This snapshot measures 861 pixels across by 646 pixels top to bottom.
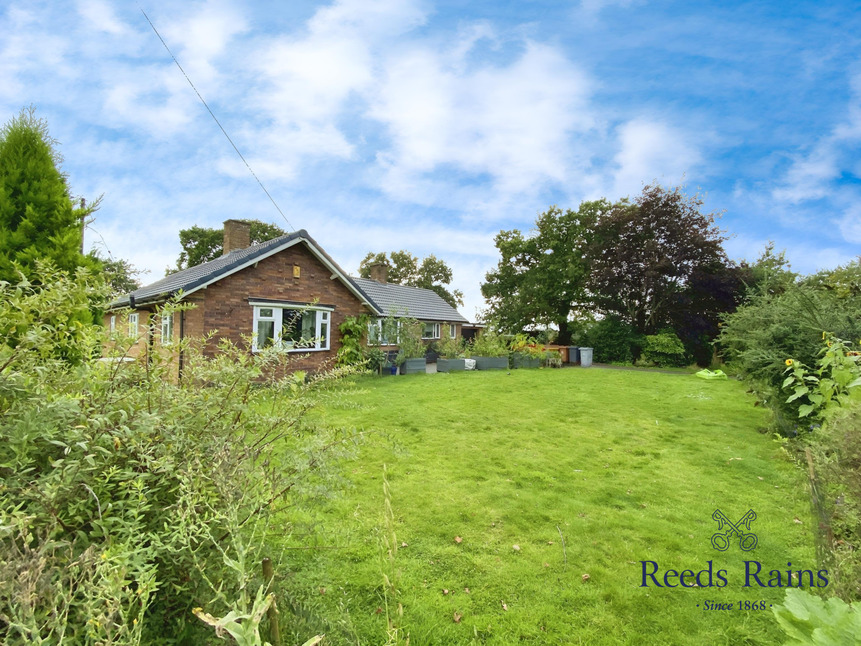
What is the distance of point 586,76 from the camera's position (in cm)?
852

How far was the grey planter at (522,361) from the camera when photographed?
18.8 metres

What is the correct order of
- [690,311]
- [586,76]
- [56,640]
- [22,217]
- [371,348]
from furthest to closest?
[690,311] → [371,348] → [586,76] → [22,217] → [56,640]

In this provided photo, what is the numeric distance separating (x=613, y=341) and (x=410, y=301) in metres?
13.1

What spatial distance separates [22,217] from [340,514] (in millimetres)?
6790

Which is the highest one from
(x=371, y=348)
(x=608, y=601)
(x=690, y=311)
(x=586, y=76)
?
(x=586, y=76)

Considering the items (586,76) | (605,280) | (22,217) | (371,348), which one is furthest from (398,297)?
(22,217)

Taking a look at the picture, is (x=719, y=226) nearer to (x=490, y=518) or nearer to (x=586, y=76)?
(x=586, y=76)

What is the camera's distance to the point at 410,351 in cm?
1603


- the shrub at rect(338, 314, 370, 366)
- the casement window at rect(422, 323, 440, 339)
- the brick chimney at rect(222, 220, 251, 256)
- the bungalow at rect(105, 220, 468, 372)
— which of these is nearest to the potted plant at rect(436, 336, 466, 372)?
the bungalow at rect(105, 220, 468, 372)

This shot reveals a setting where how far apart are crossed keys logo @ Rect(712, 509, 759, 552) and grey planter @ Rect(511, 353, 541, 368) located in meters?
14.7

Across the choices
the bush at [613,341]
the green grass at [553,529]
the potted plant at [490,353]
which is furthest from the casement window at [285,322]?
the bush at [613,341]

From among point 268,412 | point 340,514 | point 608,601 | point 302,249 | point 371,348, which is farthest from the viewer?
point 371,348

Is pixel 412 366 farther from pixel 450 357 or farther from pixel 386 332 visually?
pixel 450 357

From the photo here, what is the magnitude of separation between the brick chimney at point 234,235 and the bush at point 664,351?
74.9 feet
